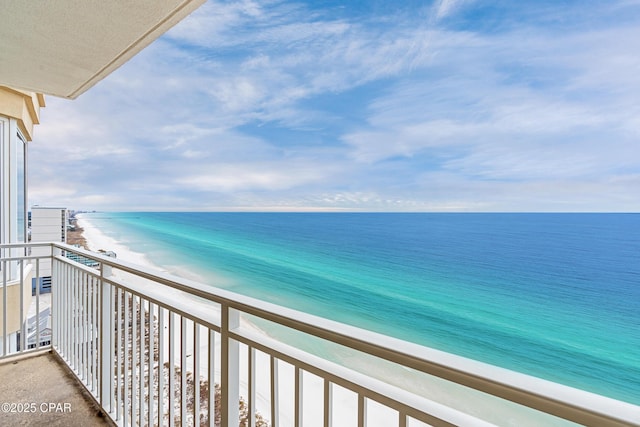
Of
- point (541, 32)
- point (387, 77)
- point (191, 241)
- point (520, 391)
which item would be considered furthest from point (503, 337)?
point (191, 241)

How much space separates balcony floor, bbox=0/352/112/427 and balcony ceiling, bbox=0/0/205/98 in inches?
83.5

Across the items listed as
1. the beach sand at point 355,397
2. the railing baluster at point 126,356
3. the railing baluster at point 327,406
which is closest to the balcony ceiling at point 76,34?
the railing baluster at point 126,356

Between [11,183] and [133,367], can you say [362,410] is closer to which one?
[133,367]

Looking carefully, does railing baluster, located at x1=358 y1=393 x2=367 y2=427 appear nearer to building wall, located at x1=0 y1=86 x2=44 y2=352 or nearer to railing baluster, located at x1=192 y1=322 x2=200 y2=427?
railing baluster, located at x1=192 y1=322 x2=200 y2=427

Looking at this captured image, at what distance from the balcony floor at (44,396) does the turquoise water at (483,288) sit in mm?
10081

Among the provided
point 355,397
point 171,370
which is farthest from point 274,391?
point 355,397

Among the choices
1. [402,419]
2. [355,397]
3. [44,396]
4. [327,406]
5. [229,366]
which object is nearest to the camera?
[402,419]

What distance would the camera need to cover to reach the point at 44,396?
6.71ft

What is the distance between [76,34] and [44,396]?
226 centimetres

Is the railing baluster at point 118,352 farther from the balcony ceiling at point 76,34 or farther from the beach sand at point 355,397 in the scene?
the beach sand at point 355,397

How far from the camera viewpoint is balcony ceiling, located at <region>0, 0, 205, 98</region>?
135 cm

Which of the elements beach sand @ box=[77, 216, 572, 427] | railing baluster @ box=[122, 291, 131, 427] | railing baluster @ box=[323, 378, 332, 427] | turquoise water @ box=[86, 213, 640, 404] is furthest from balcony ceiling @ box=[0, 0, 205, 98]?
turquoise water @ box=[86, 213, 640, 404]

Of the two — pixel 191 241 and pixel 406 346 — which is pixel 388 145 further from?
pixel 406 346

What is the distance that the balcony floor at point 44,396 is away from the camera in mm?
1831
